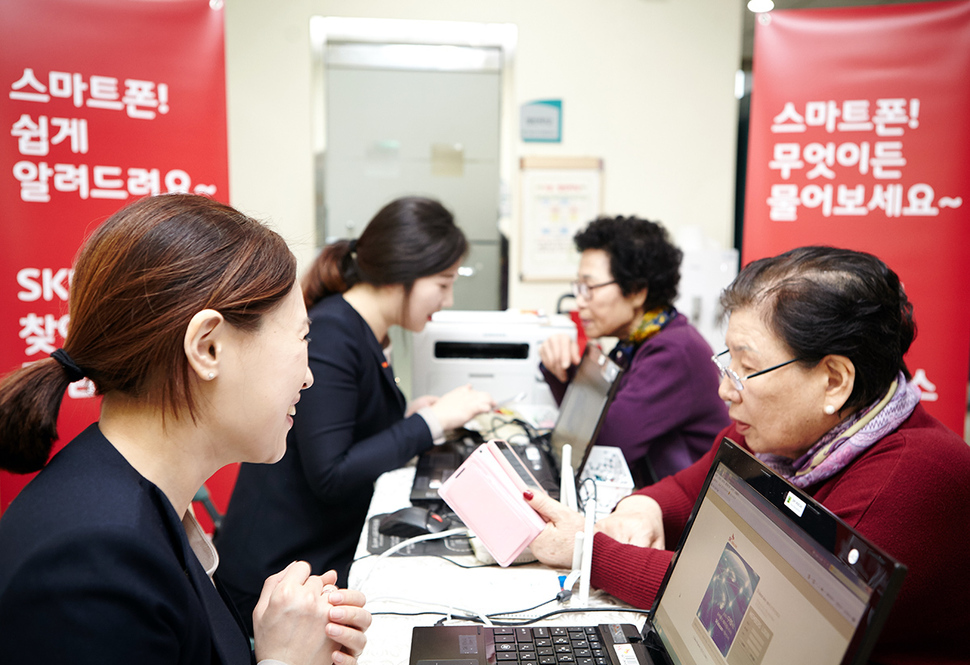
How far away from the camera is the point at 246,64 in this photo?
3.27 m

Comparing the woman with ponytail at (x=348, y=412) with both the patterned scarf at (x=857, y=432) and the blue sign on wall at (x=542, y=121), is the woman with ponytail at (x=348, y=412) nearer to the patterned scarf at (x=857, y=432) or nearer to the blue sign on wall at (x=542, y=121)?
the patterned scarf at (x=857, y=432)

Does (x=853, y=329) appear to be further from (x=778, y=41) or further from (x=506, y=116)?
(x=506, y=116)

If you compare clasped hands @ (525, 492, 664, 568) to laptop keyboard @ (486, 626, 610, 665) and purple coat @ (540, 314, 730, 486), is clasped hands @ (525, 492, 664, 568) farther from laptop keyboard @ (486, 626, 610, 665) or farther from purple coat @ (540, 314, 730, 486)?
purple coat @ (540, 314, 730, 486)

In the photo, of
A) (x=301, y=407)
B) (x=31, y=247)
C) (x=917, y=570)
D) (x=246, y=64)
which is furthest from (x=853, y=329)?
(x=246, y=64)

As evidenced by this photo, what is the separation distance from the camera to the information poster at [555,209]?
3434mm

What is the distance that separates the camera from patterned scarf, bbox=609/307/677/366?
2.09m

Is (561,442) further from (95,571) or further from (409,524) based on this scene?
(95,571)

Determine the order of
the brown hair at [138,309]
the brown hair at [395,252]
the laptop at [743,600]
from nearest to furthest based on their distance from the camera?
the laptop at [743,600] → the brown hair at [138,309] → the brown hair at [395,252]

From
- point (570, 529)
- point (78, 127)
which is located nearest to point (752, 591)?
point (570, 529)

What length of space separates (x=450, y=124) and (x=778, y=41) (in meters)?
1.55

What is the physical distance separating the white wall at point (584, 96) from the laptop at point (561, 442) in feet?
5.61

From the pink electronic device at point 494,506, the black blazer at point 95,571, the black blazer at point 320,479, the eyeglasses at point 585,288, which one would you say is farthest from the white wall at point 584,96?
the black blazer at point 95,571

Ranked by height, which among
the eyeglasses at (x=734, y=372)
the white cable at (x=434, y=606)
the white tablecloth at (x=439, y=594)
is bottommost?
the white tablecloth at (x=439, y=594)

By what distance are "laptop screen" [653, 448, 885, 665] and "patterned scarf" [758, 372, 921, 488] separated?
0.24 m
